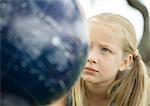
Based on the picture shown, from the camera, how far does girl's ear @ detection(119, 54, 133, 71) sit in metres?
2.42

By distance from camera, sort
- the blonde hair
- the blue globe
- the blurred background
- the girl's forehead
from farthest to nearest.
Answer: the blurred background → the blonde hair → the girl's forehead → the blue globe

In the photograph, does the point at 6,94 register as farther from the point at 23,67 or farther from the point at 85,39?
the point at 85,39

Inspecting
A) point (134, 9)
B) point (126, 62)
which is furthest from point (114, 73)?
point (134, 9)

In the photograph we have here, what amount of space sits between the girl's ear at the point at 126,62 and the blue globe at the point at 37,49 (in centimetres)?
137

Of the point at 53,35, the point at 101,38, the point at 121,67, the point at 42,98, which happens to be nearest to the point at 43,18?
the point at 53,35

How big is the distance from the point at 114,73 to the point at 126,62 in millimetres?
115

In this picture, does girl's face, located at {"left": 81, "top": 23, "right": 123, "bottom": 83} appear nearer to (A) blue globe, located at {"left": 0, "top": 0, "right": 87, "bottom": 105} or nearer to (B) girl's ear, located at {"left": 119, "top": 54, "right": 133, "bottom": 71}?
(B) girl's ear, located at {"left": 119, "top": 54, "right": 133, "bottom": 71}

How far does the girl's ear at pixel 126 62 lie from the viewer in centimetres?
242

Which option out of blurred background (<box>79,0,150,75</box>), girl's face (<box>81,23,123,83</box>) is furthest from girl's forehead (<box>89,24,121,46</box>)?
blurred background (<box>79,0,150,75</box>)

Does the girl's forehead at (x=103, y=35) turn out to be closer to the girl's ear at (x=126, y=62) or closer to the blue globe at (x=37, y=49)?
the girl's ear at (x=126, y=62)

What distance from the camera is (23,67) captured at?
1.01m

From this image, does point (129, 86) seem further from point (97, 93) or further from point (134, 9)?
point (134, 9)

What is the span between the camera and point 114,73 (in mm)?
2371

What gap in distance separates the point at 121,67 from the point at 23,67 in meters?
1.47
